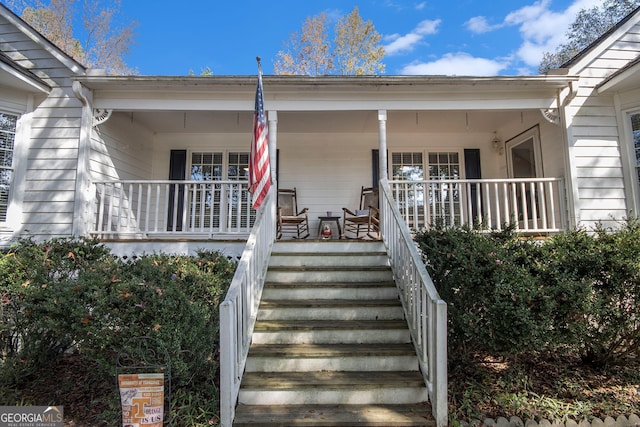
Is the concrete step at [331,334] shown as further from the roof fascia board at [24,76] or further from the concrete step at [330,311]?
the roof fascia board at [24,76]

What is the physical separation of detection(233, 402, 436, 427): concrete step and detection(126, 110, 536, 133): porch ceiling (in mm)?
4434

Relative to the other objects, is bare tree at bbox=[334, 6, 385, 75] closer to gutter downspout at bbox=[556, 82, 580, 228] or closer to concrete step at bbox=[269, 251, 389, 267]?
gutter downspout at bbox=[556, 82, 580, 228]

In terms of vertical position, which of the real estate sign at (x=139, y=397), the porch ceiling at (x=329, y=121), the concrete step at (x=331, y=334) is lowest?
the real estate sign at (x=139, y=397)

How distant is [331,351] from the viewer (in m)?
3.21

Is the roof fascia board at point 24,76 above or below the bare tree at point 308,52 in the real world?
below

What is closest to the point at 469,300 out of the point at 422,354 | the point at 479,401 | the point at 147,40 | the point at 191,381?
the point at 422,354

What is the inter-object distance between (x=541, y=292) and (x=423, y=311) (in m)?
0.92

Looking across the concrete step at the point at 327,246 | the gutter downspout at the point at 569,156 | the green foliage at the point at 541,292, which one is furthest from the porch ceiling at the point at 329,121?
the green foliage at the point at 541,292

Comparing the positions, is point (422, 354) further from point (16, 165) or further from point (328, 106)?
point (16, 165)

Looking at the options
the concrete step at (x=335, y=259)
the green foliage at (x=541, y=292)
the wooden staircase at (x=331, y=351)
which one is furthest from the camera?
the concrete step at (x=335, y=259)

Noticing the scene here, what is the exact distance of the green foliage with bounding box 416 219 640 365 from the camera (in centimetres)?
285

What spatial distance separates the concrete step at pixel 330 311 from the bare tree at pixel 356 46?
13692mm

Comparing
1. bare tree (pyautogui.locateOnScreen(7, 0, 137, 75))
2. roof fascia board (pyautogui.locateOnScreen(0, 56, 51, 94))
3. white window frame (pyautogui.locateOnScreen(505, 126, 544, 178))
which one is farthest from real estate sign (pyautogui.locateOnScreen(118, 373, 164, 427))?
bare tree (pyautogui.locateOnScreen(7, 0, 137, 75))

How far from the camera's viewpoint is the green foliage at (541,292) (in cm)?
285
